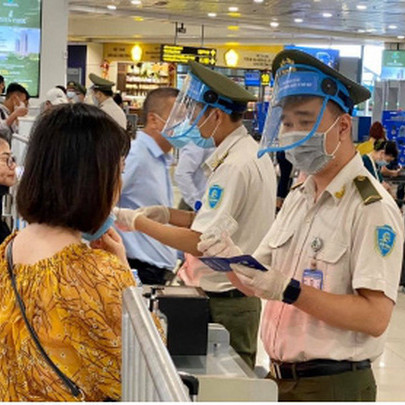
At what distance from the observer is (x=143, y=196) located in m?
4.32

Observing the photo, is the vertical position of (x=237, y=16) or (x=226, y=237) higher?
(x=237, y=16)

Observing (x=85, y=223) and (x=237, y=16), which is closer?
(x=85, y=223)

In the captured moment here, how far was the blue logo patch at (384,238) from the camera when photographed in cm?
217

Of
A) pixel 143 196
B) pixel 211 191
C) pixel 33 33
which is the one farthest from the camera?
pixel 33 33

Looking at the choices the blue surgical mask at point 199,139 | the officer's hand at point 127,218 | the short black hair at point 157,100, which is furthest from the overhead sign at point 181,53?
the officer's hand at point 127,218

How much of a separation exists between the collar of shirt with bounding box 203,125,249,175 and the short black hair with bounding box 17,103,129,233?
4.62 ft

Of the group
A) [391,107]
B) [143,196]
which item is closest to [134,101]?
[391,107]

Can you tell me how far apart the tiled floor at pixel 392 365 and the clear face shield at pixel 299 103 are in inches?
117

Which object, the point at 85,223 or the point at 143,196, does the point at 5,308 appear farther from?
the point at 143,196

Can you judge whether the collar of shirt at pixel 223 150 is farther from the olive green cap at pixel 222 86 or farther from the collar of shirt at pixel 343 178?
the collar of shirt at pixel 343 178

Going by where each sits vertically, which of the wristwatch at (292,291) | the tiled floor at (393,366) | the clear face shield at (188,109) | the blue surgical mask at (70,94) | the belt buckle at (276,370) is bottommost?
the tiled floor at (393,366)

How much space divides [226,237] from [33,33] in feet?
42.2

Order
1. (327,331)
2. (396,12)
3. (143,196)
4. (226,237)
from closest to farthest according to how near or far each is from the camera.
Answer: (327,331), (226,237), (143,196), (396,12)

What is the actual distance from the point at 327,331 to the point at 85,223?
788 mm
